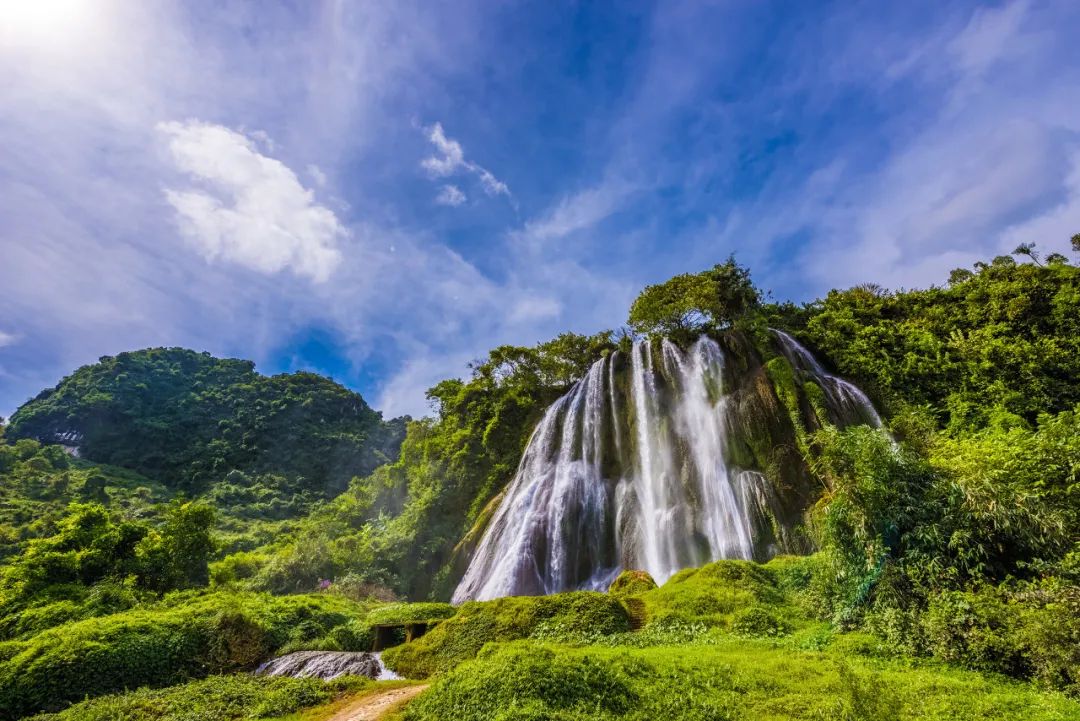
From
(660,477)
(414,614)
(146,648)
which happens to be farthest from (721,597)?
(146,648)

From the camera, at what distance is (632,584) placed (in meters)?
15.2

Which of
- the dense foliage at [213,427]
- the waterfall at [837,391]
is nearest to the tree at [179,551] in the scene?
the waterfall at [837,391]

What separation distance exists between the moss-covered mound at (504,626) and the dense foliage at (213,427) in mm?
51560

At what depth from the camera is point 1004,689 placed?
6137 millimetres

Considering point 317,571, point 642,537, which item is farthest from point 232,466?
point 642,537

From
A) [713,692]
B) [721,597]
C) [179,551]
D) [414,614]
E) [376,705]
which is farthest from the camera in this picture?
A: [179,551]

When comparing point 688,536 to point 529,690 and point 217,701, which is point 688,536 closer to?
point 529,690

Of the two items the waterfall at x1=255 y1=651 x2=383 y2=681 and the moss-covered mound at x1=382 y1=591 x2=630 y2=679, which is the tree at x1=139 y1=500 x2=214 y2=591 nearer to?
the waterfall at x1=255 y1=651 x2=383 y2=681

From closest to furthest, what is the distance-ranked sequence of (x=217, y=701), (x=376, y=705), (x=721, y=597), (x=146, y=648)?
1. (x=376, y=705)
2. (x=217, y=701)
3. (x=146, y=648)
4. (x=721, y=597)

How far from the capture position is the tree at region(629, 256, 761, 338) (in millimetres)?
29500

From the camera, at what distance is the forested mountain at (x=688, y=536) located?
6930mm

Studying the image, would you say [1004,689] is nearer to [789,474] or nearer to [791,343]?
[789,474]

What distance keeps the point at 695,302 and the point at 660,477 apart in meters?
12.1

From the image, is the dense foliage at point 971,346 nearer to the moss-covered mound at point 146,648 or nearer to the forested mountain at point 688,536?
the forested mountain at point 688,536
